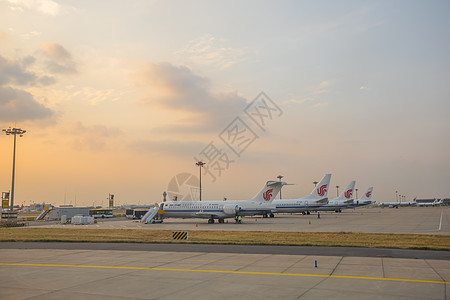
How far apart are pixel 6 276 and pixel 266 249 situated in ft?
47.6

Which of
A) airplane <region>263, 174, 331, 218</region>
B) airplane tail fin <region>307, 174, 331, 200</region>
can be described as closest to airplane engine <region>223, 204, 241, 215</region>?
airplane <region>263, 174, 331, 218</region>

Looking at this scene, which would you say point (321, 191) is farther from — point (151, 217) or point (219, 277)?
point (219, 277)

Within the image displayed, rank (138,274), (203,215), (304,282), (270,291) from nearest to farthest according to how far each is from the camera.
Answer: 1. (270,291)
2. (304,282)
3. (138,274)
4. (203,215)

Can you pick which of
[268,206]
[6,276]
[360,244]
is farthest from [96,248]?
[268,206]

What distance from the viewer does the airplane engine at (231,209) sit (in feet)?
185

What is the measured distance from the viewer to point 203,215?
57.5m

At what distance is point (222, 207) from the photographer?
189ft

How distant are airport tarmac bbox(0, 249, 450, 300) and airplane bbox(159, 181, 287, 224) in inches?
1413

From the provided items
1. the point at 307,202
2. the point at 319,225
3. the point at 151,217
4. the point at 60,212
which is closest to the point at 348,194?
the point at 307,202

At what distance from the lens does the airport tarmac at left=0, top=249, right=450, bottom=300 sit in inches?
473

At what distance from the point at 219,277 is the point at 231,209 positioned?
41.8m

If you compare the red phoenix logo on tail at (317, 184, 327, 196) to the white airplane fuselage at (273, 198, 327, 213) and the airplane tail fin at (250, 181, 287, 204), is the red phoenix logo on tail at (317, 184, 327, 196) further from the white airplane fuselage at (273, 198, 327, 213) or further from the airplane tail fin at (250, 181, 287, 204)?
the airplane tail fin at (250, 181, 287, 204)

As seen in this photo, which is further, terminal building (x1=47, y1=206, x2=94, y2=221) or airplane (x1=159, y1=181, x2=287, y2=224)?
terminal building (x1=47, y1=206, x2=94, y2=221)

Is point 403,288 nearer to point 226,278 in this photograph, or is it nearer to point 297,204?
point 226,278
